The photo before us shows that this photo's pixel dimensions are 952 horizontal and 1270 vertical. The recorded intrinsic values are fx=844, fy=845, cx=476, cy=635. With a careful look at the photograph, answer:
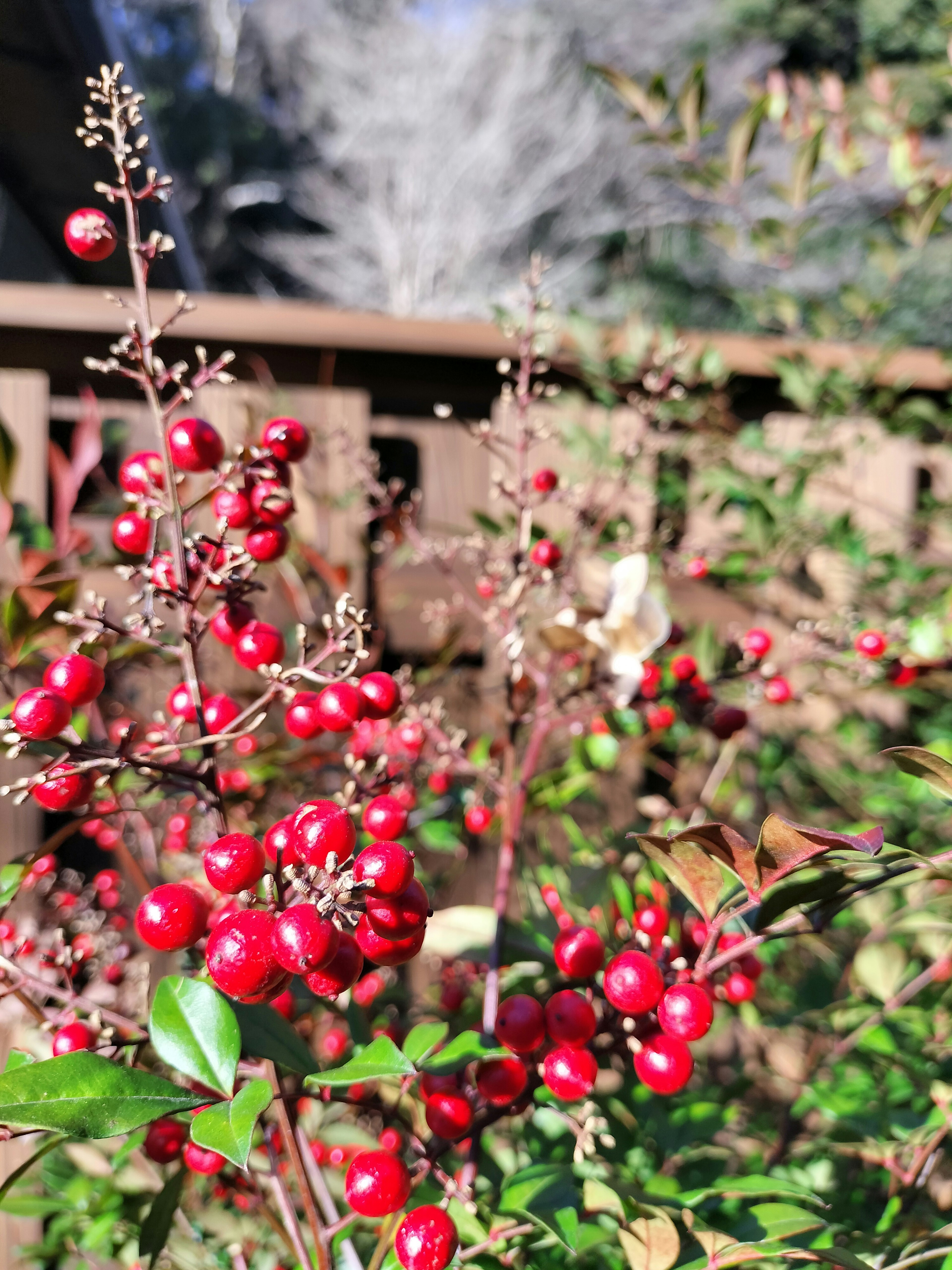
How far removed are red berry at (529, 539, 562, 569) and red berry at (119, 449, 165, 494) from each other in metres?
0.30

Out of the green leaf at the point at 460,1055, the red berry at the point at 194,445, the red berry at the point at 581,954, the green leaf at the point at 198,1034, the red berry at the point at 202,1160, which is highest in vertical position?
the red berry at the point at 194,445

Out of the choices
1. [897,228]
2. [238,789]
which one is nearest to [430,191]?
[897,228]

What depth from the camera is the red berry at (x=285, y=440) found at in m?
0.47

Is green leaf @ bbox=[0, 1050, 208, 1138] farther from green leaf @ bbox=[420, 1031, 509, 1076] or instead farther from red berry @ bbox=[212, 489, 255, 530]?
red berry @ bbox=[212, 489, 255, 530]

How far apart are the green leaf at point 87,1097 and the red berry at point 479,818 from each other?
454 millimetres

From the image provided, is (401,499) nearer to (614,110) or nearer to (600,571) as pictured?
(600,571)

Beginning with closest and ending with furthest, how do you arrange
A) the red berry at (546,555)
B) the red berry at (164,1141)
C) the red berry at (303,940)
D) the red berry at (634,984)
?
the red berry at (303,940)
the red berry at (634,984)
the red berry at (164,1141)
the red berry at (546,555)

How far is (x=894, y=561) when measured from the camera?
3.44 ft

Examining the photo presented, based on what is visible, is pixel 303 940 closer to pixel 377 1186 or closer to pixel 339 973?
pixel 339 973

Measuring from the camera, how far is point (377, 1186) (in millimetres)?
392

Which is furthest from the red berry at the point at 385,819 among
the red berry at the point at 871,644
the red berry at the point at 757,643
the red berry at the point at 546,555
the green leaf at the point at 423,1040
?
the red berry at the point at 871,644

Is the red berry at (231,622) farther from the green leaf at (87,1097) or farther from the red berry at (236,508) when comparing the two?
the green leaf at (87,1097)

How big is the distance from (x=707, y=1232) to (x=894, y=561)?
85 cm

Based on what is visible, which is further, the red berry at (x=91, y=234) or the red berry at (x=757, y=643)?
the red berry at (x=757, y=643)
